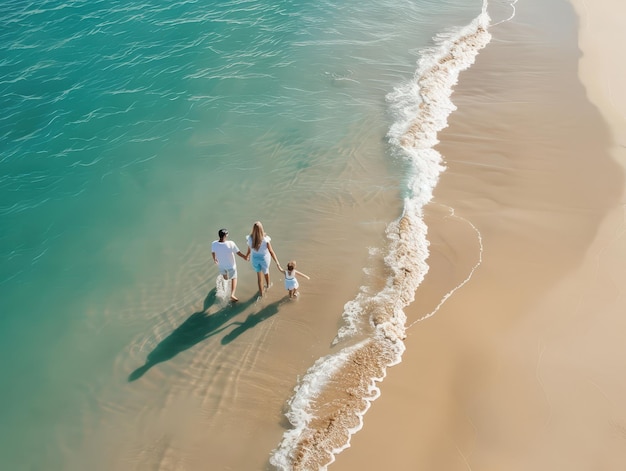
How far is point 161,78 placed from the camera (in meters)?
17.4

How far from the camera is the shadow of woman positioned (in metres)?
9.87

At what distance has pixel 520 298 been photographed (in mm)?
9898

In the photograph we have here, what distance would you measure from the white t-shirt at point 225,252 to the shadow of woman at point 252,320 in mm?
1074

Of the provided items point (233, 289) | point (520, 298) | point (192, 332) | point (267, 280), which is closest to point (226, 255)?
point (233, 289)

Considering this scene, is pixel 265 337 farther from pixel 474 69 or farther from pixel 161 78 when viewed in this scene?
pixel 474 69

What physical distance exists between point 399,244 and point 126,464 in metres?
6.67

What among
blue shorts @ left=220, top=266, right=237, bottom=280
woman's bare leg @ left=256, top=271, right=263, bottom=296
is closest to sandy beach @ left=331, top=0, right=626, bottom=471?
woman's bare leg @ left=256, top=271, right=263, bottom=296

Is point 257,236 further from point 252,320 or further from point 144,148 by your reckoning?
point 144,148

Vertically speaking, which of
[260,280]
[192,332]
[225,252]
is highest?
[225,252]

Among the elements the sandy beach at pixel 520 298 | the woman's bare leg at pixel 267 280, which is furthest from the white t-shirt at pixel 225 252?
the sandy beach at pixel 520 298

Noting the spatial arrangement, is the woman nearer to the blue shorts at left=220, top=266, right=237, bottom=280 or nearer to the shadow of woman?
the blue shorts at left=220, top=266, right=237, bottom=280

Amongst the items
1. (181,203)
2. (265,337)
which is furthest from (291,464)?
(181,203)

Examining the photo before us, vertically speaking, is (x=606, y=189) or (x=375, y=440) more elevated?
(x=606, y=189)

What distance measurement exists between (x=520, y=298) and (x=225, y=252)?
18.6 feet
